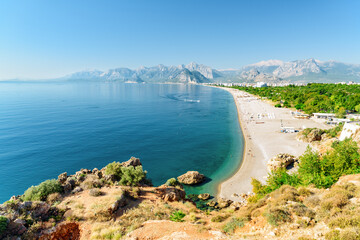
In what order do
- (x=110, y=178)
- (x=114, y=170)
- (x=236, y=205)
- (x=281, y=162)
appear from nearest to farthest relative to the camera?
(x=110, y=178) < (x=114, y=170) < (x=236, y=205) < (x=281, y=162)

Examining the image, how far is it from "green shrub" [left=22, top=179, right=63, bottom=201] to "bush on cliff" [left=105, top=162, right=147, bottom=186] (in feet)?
21.0

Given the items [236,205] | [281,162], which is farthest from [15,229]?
[281,162]

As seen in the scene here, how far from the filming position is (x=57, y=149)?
45438 mm

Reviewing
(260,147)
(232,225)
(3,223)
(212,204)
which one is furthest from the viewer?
(260,147)

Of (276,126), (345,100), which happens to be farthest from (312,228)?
(345,100)

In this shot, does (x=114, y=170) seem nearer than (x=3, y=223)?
No

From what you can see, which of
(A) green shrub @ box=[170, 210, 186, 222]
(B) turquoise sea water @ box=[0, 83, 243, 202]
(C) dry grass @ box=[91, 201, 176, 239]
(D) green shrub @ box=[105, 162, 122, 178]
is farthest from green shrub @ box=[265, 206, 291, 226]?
(D) green shrub @ box=[105, 162, 122, 178]

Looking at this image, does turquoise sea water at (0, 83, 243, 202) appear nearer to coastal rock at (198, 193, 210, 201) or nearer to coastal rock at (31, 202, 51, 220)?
coastal rock at (198, 193, 210, 201)

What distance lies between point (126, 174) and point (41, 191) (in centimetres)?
958

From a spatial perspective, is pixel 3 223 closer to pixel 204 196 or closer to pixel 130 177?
pixel 130 177

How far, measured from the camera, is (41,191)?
18688mm

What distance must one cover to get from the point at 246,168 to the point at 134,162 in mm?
25306

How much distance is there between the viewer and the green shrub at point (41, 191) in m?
17.9

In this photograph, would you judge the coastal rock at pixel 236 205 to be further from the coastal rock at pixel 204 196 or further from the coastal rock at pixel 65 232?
the coastal rock at pixel 65 232
